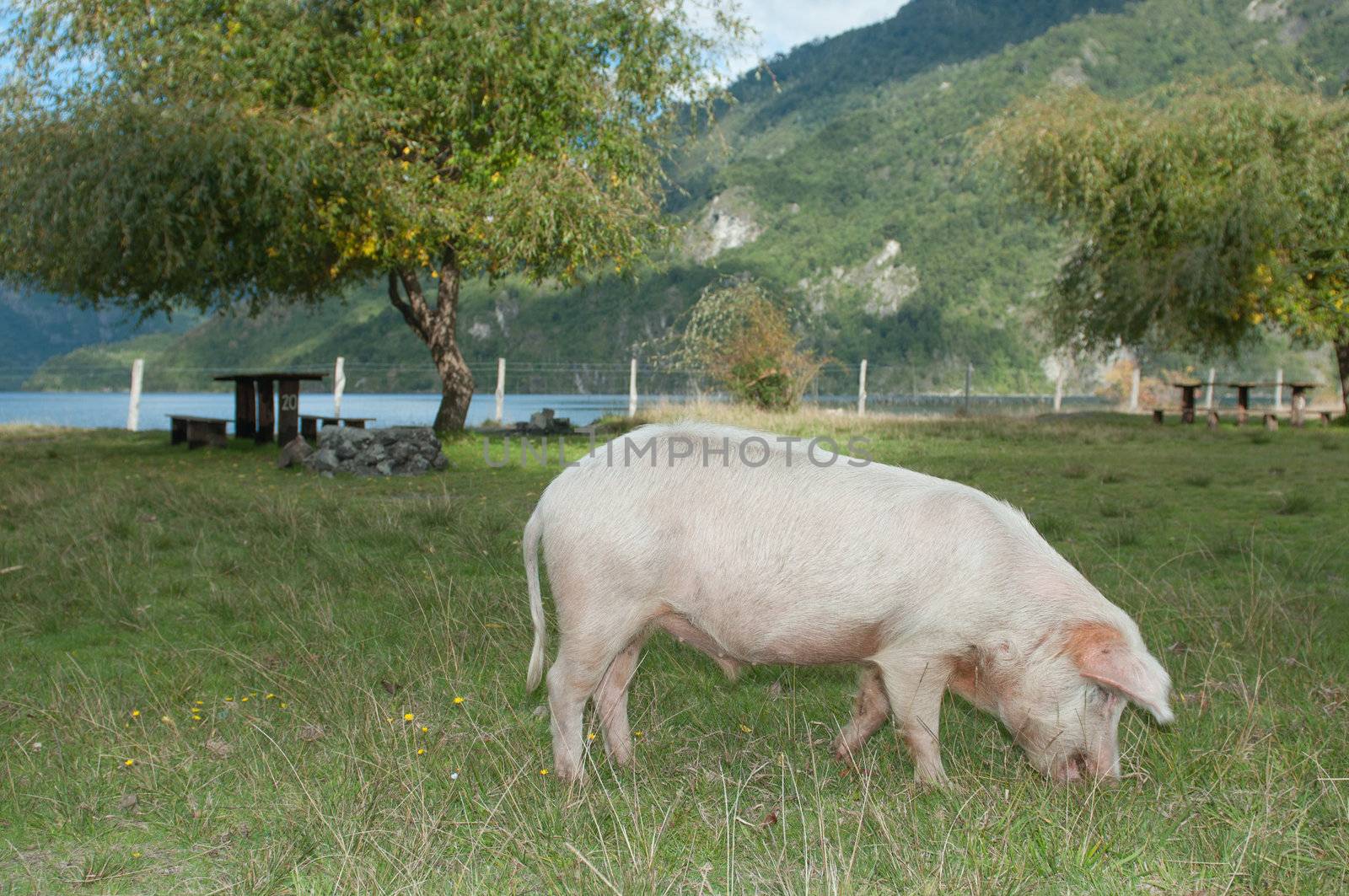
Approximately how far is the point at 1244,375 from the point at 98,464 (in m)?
65.9

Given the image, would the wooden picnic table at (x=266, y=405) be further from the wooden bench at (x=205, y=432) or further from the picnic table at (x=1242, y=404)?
the picnic table at (x=1242, y=404)

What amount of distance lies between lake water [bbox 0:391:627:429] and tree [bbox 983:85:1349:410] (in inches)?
447

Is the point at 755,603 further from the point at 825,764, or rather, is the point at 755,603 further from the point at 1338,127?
the point at 1338,127

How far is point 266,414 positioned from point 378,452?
185 inches

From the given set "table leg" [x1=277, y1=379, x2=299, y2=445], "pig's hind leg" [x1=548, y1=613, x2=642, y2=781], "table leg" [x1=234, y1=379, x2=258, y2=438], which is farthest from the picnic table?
"pig's hind leg" [x1=548, y1=613, x2=642, y2=781]

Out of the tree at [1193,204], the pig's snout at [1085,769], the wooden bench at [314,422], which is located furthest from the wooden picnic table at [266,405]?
the tree at [1193,204]

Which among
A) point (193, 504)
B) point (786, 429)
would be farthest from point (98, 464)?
point (786, 429)

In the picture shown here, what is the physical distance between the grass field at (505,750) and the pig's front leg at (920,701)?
8cm

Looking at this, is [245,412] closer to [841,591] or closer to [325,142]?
[325,142]

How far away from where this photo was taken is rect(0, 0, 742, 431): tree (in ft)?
39.9

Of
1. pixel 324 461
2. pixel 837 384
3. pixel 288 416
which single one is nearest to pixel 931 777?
pixel 324 461

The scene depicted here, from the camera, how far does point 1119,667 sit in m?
2.77

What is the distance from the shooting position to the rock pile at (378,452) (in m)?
12.0

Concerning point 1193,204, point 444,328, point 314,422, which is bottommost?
point 314,422
